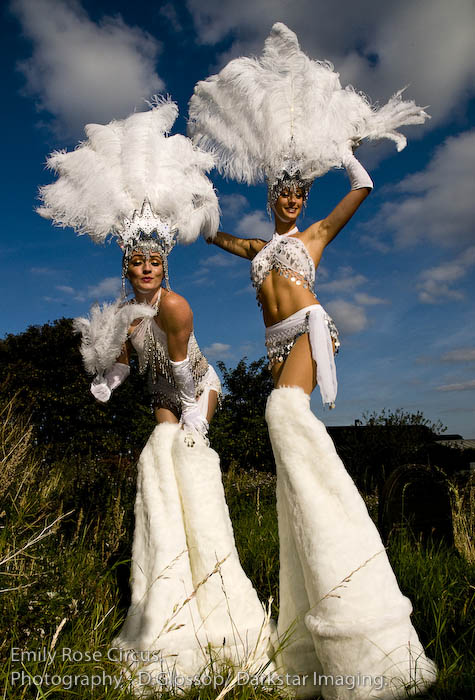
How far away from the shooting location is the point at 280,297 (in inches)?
128

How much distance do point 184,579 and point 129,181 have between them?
8.00ft

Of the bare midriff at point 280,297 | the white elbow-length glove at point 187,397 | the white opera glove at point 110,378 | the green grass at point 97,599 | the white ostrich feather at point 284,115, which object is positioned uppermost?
the white ostrich feather at point 284,115

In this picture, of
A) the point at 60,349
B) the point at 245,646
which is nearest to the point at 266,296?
the point at 245,646

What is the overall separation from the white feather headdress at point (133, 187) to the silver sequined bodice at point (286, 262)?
0.48m

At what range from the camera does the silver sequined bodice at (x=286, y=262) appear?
129 inches

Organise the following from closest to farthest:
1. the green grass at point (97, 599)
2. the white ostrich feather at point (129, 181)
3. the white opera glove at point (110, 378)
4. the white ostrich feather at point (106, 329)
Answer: the green grass at point (97, 599) → the white ostrich feather at point (106, 329) → the white ostrich feather at point (129, 181) → the white opera glove at point (110, 378)

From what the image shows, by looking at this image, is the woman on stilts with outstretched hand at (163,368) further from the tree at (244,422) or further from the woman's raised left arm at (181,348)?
the tree at (244,422)

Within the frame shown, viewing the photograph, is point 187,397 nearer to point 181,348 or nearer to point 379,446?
point 181,348

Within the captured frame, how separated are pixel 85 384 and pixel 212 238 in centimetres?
761

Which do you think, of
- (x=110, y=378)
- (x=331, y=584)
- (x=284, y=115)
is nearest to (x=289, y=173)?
(x=284, y=115)

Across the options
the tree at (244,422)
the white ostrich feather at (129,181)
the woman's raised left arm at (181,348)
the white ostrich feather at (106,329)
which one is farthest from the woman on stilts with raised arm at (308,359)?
the tree at (244,422)

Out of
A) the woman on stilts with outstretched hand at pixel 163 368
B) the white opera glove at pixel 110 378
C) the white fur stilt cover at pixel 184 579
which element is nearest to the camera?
the white fur stilt cover at pixel 184 579

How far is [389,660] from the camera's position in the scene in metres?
2.29

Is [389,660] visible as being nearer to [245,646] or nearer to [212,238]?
[245,646]
